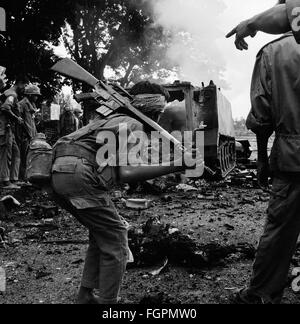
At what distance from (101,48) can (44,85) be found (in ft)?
25.5

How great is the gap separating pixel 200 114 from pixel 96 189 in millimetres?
7378

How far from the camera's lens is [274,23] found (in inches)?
85.8

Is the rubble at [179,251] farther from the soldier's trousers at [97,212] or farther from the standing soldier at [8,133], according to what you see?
the standing soldier at [8,133]

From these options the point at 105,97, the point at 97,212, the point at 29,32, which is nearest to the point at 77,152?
the point at 97,212

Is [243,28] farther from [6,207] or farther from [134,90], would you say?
[6,207]

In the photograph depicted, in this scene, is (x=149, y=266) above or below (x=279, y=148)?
below

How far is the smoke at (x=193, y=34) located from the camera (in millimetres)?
18844

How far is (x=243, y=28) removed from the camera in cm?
229

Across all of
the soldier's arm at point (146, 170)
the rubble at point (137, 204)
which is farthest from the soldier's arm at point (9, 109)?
the soldier's arm at point (146, 170)

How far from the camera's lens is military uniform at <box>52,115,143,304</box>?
240cm

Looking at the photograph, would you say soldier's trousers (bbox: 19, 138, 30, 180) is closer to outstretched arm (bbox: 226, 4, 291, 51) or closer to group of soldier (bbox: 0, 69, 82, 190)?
group of soldier (bbox: 0, 69, 82, 190)

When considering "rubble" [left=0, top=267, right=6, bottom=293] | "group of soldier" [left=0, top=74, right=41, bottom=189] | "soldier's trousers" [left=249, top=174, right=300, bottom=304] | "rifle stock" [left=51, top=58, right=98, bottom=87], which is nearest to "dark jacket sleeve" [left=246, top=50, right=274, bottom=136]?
"soldier's trousers" [left=249, top=174, right=300, bottom=304]

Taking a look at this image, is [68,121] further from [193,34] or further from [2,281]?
[193,34]
